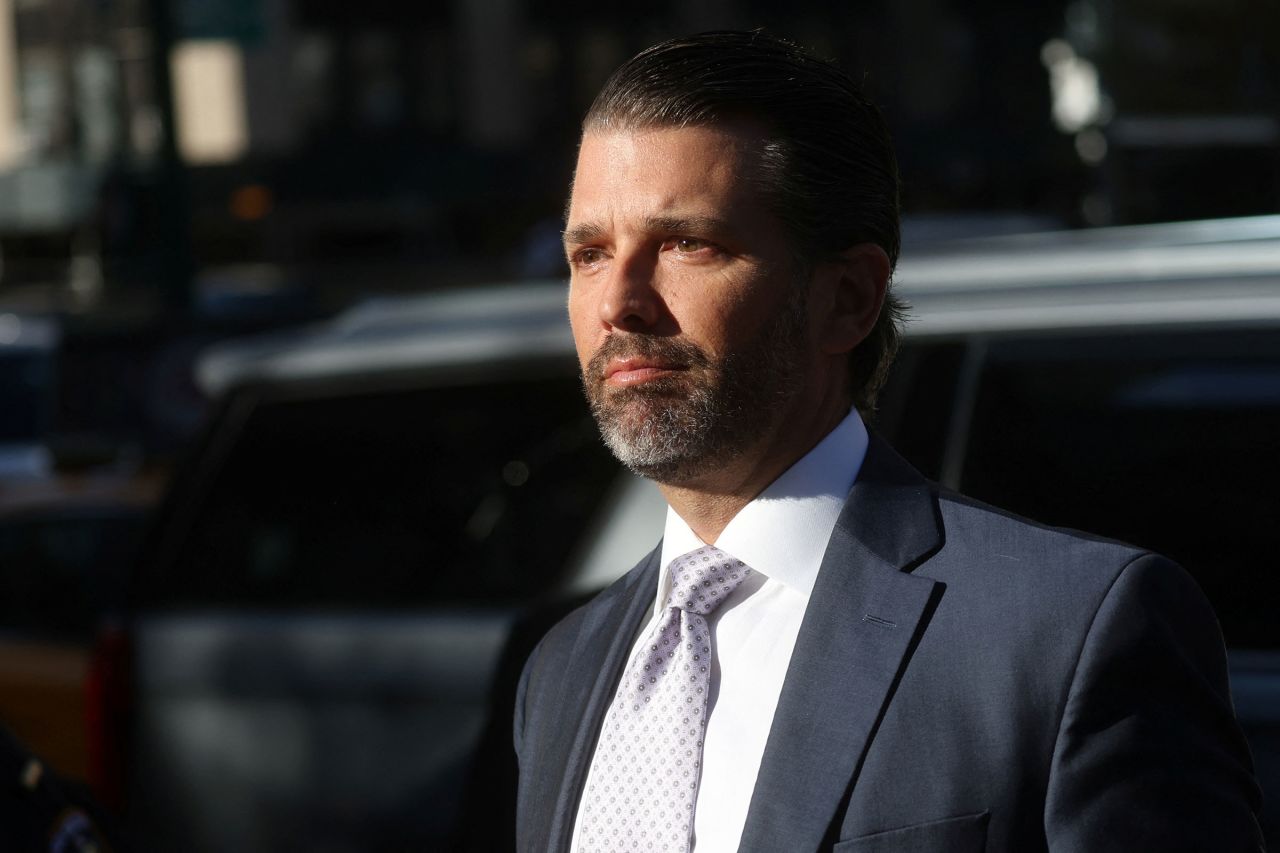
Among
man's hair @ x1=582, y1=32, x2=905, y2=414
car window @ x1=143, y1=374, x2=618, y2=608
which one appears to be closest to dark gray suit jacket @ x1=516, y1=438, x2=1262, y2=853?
man's hair @ x1=582, y1=32, x2=905, y2=414

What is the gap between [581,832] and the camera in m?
1.82

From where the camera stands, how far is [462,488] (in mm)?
3961

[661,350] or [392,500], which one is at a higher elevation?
[661,350]

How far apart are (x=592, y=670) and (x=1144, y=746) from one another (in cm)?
64

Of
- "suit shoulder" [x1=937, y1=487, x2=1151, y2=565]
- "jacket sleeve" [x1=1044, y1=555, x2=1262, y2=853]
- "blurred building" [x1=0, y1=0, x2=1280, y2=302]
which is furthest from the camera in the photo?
"blurred building" [x1=0, y1=0, x2=1280, y2=302]

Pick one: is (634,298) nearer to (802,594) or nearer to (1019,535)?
(802,594)

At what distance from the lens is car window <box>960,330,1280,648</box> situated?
277 cm

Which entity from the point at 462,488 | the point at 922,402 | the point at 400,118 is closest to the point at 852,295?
the point at 922,402

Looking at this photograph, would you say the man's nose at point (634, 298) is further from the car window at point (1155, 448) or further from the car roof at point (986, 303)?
the car window at point (1155, 448)

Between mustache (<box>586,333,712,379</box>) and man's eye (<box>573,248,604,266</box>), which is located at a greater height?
man's eye (<box>573,248,604,266</box>)

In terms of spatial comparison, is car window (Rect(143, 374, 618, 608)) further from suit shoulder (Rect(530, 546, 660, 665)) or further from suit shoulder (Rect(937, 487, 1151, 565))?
suit shoulder (Rect(937, 487, 1151, 565))

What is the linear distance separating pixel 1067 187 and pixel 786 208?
97.0 feet

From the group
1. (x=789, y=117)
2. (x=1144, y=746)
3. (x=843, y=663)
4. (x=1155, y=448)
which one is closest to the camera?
(x=1144, y=746)

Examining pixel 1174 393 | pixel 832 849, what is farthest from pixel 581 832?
pixel 1174 393
